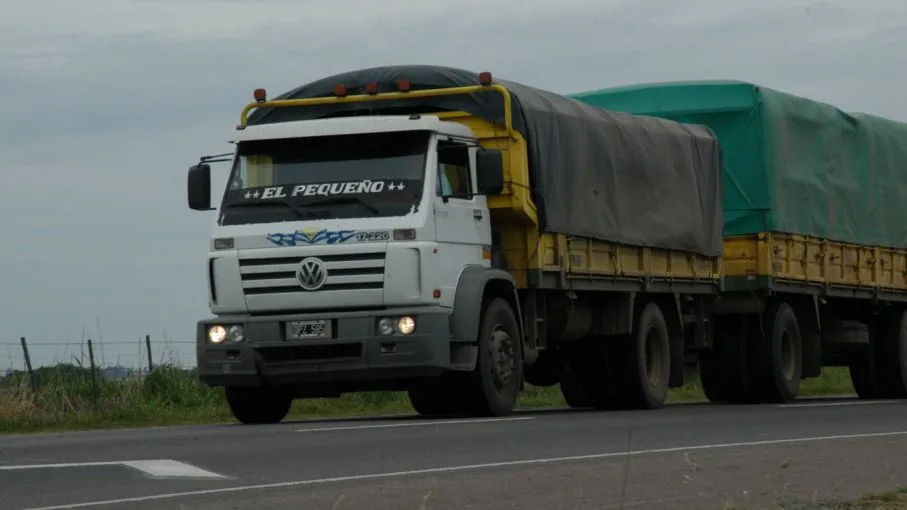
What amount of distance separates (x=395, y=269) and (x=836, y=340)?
11916 mm

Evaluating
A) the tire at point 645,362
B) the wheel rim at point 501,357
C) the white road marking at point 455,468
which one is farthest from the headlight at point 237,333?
the tire at point 645,362

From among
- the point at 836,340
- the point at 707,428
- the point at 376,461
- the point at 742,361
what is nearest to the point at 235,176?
the point at 707,428

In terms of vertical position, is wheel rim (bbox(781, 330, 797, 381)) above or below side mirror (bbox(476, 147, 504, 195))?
below

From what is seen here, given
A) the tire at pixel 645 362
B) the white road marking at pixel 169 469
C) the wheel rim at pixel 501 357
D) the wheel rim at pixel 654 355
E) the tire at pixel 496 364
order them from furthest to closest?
the wheel rim at pixel 654 355, the tire at pixel 645 362, the wheel rim at pixel 501 357, the tire at pixel 496 364, the white road marking at pixel 169 469

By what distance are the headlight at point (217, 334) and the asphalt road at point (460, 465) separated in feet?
3.72

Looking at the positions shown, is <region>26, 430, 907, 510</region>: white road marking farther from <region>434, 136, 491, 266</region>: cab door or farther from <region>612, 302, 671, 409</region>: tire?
<region>612, 302, 671, 409</region>: tire

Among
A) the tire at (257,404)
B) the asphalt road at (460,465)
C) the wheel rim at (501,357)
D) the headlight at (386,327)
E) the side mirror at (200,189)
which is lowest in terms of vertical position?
the asphalt road at (460,465)

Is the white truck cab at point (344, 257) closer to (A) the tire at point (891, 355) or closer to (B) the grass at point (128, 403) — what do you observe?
(B) the grass at point (128, 403)

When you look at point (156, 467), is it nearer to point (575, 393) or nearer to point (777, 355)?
point (575, 393)

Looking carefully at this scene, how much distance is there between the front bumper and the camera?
1805 centimetres

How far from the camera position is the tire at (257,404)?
19.4m

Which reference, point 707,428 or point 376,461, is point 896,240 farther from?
point 376,461

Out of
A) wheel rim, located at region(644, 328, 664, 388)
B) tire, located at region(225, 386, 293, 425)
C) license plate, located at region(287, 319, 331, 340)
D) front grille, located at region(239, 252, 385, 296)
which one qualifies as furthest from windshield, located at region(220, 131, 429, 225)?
wheel rim, located at region(644, 328, 664, 388)

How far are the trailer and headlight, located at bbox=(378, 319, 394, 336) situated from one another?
0.02 m
